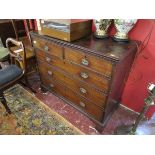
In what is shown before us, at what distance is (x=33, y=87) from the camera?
7.64ft

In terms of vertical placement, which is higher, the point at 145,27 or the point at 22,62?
the point at 145,27

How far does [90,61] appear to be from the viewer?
3.97 feet

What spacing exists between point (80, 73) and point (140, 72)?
0.70m

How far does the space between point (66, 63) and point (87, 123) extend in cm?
83

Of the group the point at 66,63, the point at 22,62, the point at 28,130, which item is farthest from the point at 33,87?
the point at 66,63

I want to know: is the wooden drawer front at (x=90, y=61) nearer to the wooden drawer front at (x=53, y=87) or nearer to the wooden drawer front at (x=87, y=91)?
the wooden drawer front at (x=87, y=91)

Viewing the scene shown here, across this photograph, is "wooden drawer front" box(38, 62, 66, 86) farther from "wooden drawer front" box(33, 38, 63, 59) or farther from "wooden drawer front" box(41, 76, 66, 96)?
"wooden drawer front" box(33, 38, 63, 59)

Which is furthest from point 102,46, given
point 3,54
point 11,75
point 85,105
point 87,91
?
point 3,54

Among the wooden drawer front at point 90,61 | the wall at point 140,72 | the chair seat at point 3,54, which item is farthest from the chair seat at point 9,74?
the wall at point 140,72

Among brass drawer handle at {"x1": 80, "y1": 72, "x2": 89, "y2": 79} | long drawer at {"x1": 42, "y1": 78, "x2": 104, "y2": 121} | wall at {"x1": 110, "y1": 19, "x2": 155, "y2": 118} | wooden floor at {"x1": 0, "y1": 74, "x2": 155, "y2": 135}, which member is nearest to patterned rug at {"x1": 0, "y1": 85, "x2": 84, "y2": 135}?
wooden floor at {"x1": 0, "y1": 74, "x2": 155, "y2": 135}

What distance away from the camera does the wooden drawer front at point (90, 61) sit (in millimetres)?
1118

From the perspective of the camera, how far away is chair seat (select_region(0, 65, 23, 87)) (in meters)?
1.67

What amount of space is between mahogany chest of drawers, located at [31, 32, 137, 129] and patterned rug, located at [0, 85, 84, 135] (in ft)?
0.94
